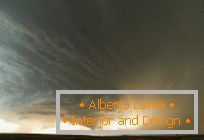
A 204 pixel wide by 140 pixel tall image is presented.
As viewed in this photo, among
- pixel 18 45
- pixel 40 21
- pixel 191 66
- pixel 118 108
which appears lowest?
pixel 118 108

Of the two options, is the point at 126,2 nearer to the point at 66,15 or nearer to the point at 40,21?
the point at 66,15

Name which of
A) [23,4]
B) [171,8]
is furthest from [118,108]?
[23,4]

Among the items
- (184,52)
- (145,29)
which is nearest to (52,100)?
(145,29)

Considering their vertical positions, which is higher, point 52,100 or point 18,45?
point 18,45

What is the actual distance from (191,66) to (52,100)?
2.30 feet

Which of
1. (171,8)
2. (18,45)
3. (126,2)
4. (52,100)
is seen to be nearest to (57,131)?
(52,100)

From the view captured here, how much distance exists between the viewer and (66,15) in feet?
5.51

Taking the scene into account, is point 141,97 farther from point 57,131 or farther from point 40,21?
point 40,21

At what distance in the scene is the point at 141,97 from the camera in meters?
1.68

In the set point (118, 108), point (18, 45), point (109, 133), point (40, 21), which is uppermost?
point (40, 21)

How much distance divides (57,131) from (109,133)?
25 centimetres

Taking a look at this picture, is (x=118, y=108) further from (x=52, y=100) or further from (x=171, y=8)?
(x=171, y=8)

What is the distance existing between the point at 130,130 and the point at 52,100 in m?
0.41

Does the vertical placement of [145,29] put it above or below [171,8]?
below
